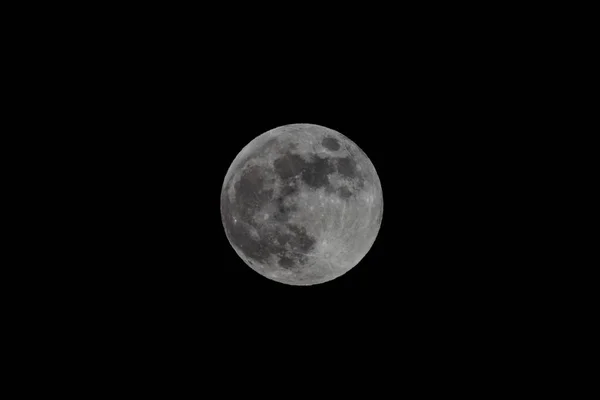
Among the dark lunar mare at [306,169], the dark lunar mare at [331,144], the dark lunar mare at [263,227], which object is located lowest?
the dark lunar mare at [263,227]

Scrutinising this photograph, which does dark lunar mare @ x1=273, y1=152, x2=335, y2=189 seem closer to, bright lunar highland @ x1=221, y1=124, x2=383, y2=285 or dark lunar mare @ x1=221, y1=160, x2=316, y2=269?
bright lunar highland @ x1=221, y1=124, x2=383, y2=285

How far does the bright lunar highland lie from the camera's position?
5469 millimetres

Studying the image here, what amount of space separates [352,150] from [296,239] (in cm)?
155

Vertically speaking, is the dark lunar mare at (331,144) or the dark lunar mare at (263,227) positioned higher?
the dark lunar mare at (331,144)

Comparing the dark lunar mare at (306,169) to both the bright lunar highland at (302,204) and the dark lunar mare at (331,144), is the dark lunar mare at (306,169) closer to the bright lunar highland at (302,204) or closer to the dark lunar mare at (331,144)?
the bright lunar highland at (302,204)

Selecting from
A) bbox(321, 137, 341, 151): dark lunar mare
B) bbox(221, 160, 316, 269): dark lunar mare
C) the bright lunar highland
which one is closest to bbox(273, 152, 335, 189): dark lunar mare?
the bright lunar highland

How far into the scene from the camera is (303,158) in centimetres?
562

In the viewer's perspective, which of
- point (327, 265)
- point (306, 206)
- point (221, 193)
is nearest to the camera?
point (306, 206)

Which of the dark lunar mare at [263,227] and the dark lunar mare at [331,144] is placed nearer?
the dark lunar mare at [263,227]

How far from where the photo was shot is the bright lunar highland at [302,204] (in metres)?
5.47

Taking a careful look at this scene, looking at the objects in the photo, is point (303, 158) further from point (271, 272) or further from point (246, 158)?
point (271, 272)

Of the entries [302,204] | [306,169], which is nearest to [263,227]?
[302,204]

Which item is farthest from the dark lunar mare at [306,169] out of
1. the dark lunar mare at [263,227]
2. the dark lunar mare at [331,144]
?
the dark lunar mare at [331,144]

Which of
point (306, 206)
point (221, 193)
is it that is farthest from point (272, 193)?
point (221, 193)
